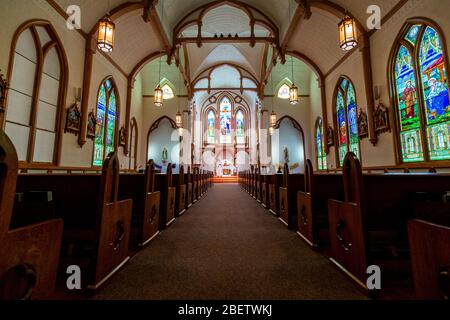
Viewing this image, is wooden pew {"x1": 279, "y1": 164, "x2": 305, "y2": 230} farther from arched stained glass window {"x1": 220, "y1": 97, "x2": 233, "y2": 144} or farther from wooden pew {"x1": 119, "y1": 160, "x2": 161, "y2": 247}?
arched stained glass window {"x1": 220, "y1": 97, "x2": 233, "y2": 144}

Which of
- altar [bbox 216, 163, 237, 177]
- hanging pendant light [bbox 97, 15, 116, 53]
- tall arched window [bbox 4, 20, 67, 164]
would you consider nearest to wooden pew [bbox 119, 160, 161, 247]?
hanging pendant light [bbox 97, 15, 116, 53]

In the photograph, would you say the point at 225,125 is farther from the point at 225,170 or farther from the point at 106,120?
the point at 106,120

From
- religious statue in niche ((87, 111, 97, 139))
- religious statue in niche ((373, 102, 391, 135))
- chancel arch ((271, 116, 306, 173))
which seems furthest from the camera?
chancel arch ((271, 116, 306, 173))

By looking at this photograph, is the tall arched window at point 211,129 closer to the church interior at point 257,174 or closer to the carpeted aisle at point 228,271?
the church interior at point 257,174

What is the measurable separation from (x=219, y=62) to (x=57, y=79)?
28.7ft

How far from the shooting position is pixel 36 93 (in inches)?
164

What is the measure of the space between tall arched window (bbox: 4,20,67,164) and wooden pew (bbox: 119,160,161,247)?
3215mm

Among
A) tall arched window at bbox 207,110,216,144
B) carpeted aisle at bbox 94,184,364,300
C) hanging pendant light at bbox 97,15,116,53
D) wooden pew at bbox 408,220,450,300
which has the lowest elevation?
carpeted aisle at bbox 94,184,364,300

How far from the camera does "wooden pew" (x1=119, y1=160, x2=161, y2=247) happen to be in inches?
80.4

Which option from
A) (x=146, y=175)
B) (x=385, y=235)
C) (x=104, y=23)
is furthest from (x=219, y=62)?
(x=385, y=235)

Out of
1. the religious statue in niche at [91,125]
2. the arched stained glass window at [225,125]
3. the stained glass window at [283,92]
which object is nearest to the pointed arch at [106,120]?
the religious statue in niche at [91,125]

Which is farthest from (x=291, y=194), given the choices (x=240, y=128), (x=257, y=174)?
(x=240, y=128)

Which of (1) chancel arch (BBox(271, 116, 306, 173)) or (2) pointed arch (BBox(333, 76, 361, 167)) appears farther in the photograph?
(1) chancel arch (BBox(271, 116, 306, 173))

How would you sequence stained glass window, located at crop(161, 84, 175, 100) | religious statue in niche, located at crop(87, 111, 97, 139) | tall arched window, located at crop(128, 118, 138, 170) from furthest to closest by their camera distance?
stained glass window, located at crop(161, 84, 175, 100)
tall arched window, located at crop(128, 118, 138, 170)
religious statue in niche, located at crop(87, 111, 97, 139)
